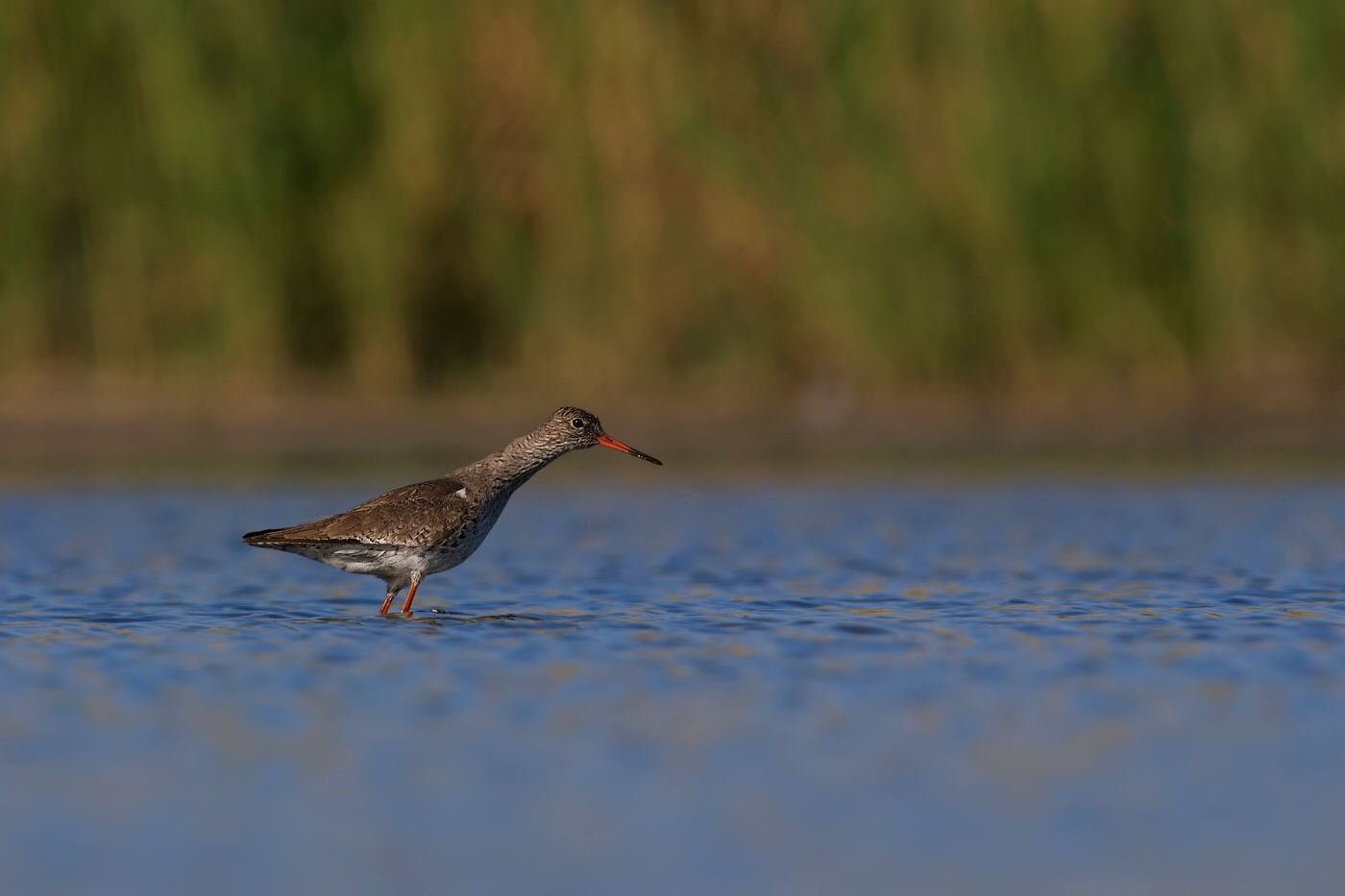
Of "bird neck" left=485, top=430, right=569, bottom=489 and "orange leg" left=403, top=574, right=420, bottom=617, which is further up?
"bird neck" left=485, top=430, right=569, bottom=489

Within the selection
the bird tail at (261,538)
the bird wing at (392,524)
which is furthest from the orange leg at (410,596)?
the bird tail at (261,538)

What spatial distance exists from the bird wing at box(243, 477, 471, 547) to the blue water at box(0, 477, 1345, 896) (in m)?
0.33

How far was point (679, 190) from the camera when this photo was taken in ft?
55.5

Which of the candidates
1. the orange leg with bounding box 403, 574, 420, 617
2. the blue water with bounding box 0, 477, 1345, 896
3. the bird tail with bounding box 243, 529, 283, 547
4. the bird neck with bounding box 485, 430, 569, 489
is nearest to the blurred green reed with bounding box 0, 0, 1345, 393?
the blue water with bounding box 0, 477, 1345, 896

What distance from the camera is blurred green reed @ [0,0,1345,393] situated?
52.1 feet

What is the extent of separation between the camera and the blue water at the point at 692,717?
476 cm

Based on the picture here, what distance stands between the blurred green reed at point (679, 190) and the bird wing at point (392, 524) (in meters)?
7.22

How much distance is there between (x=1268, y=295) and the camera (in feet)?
51.8

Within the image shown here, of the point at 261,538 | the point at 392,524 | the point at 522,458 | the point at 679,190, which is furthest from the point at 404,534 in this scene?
the point at 679,190

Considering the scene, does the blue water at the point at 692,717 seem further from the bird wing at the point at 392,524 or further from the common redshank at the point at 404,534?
the bird wing at the point at 392,524

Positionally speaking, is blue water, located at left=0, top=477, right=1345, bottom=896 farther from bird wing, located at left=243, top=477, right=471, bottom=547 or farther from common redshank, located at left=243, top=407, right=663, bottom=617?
bird wing, located at left=243, top=477, right=471, bottom=547

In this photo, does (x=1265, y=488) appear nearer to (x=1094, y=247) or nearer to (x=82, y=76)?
(x=1094, y=247)

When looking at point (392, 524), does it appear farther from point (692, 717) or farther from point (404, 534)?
point (692, 717)

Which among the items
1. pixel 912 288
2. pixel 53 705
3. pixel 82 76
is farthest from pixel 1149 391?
pixel 53 705
